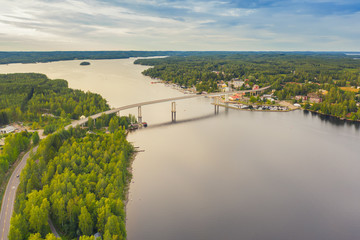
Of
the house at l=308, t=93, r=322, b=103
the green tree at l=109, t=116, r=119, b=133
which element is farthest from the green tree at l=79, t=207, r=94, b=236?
the house at l=308, t=93, r=322, b=103

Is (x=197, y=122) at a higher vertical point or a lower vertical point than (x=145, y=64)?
lower

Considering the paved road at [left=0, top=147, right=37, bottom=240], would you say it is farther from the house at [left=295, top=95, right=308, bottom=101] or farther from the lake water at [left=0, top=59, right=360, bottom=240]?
the house at [left=295, top=95, right=308, bottom=101]

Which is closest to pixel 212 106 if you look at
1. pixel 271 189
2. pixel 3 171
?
pixel 271 189

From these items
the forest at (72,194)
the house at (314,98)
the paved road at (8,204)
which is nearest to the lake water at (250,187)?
the forest at (72,194)

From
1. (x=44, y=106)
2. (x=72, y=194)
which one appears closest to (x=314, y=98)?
(x=44, y=106)

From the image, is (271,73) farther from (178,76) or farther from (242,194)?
(242,194)
